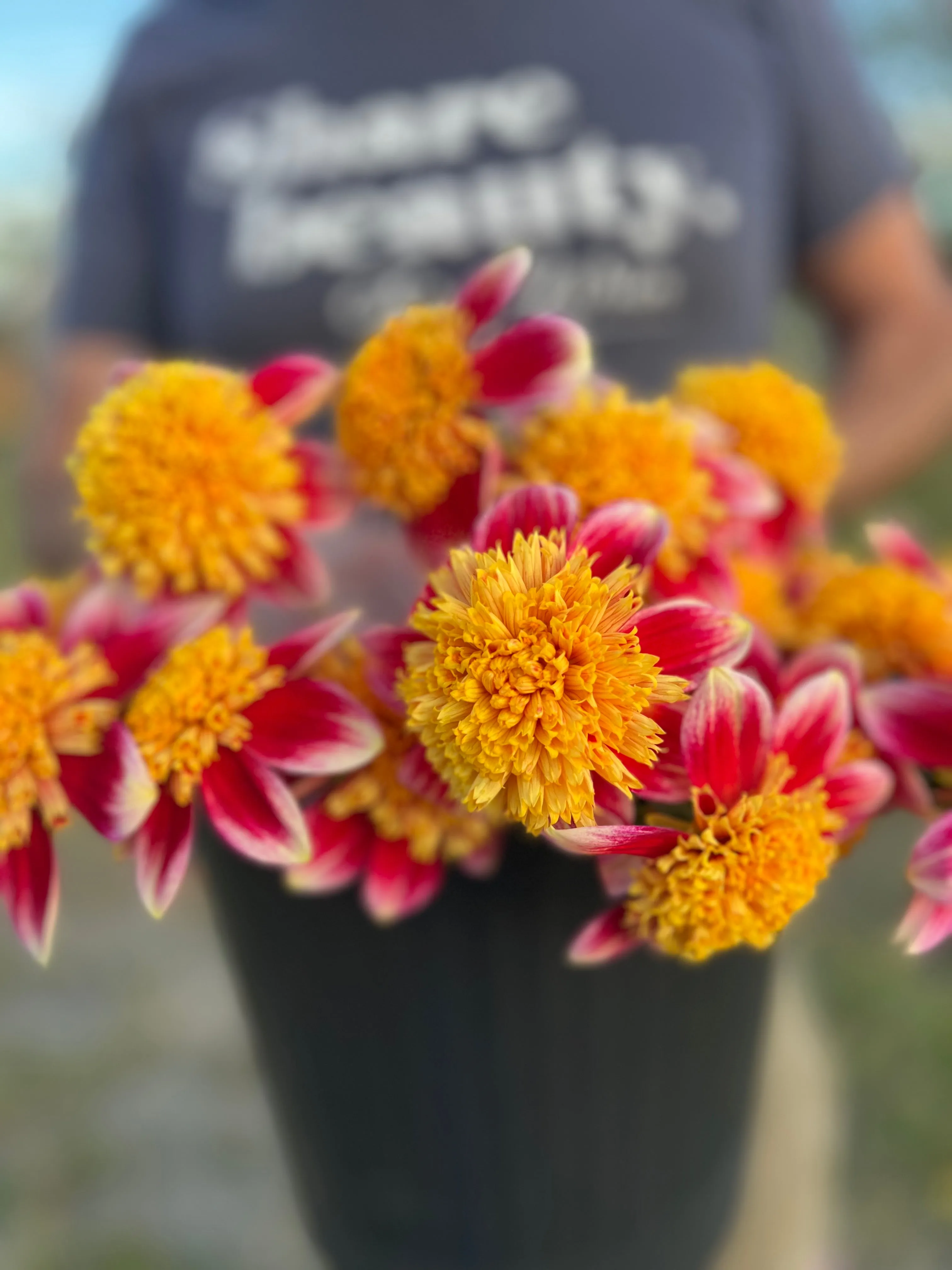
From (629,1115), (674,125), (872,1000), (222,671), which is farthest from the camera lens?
(872,1000)

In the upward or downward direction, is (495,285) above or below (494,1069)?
above

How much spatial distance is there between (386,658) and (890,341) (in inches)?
32.7

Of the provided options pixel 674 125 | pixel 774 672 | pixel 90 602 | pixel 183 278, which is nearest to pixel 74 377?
pixel 183 278

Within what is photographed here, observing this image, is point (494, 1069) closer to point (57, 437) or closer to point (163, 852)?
point (163, 852)

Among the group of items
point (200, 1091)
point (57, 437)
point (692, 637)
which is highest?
point (57, 437)

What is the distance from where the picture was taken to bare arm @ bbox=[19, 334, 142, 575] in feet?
2.67

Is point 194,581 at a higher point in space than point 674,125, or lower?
lower

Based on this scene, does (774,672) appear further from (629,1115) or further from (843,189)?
(843,189)

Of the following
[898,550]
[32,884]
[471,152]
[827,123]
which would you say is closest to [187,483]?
[32,884]

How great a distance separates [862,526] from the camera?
306 mm

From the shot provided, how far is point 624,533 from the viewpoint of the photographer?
0.68 ft

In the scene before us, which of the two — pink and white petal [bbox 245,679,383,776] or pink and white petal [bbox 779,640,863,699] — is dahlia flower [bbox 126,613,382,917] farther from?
pink and white petal [bbox 779,640,863,699]

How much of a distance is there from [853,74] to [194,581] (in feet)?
2.84

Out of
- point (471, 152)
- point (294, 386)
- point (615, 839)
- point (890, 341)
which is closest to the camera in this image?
point (615, 839)
